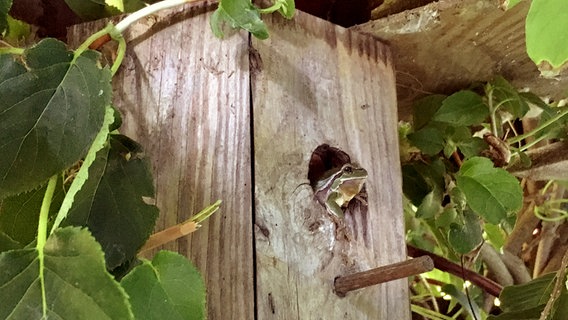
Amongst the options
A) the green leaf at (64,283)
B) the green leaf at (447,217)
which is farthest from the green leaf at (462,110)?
the green leaf at (64,283)

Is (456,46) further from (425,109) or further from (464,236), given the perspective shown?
(464,236)

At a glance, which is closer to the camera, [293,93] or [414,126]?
[293,93]

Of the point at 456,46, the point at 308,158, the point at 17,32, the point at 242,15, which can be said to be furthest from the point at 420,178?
the point at 17,32

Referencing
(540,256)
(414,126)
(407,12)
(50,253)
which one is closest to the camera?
(50,253)

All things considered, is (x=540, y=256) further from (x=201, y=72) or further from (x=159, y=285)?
(x=159, y=285)

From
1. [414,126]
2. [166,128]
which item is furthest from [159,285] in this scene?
[414,126]

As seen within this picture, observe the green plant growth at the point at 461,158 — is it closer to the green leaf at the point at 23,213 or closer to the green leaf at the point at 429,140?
the green leaf at the point at 429,140

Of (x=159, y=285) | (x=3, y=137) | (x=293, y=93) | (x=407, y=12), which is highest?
(x=407, y=12)
